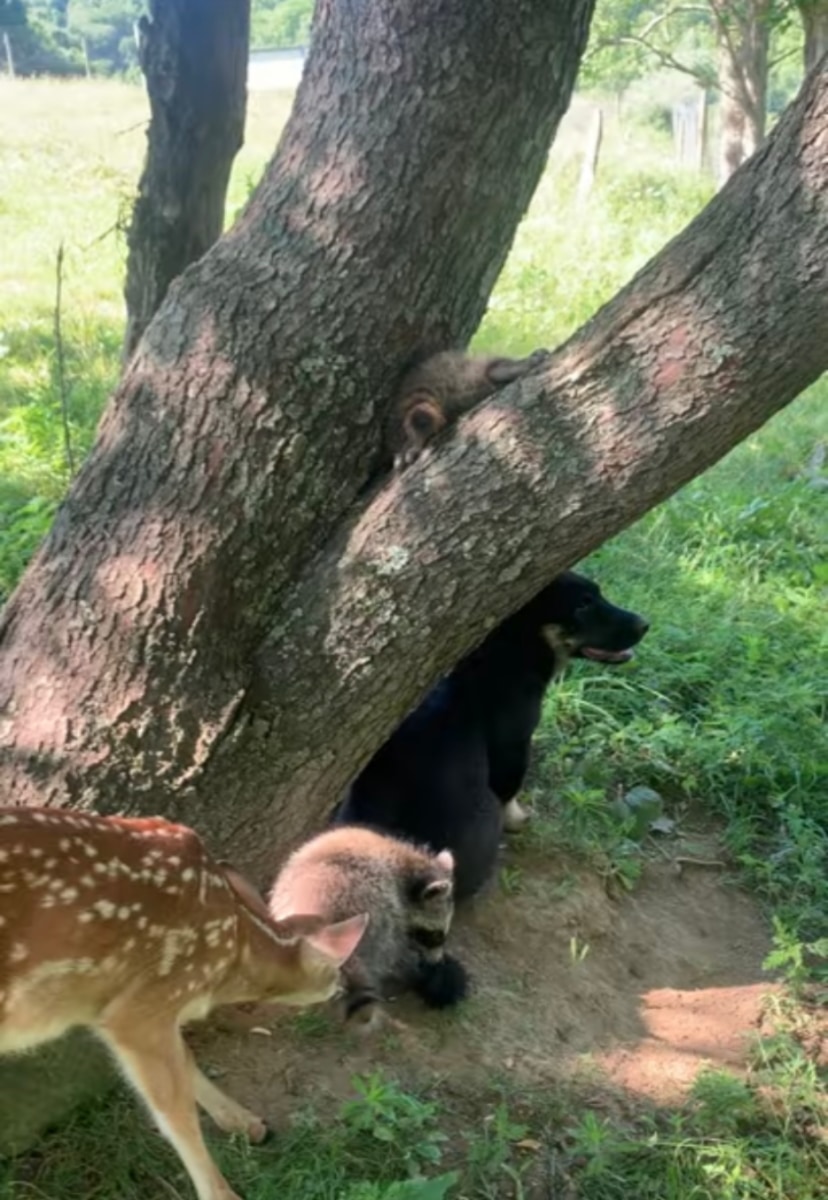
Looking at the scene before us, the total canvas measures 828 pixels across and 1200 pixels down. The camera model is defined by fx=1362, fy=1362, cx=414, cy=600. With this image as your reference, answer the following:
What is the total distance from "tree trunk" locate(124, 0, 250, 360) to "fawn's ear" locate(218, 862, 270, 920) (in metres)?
3.41

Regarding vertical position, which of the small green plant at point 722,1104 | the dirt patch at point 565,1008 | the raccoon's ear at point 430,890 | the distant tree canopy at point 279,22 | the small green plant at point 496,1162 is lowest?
the dirt patch at point 565,1008

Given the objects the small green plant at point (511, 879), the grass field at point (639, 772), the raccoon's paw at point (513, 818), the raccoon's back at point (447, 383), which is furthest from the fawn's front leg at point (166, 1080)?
the raccoon's paw at point (513, 818)

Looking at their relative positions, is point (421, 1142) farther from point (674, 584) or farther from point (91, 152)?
point (91, 152)

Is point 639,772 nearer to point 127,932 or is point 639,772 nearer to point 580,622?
point 580,622

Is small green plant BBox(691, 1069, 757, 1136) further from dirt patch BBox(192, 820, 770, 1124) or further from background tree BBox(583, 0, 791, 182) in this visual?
background tree BBox(583, 0, 791, 182)

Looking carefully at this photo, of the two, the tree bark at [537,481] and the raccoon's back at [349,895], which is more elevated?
the tree bark at [537,481]

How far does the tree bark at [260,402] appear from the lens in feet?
11.4

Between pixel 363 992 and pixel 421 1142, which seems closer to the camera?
pixel 421 1142

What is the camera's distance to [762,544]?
792 centimetres

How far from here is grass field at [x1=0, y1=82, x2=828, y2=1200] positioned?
135 inches

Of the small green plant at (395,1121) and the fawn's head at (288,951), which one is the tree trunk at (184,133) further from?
the small green plant at (395,1121)

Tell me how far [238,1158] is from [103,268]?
34.6 ft

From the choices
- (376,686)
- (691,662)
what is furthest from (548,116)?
(691,662)

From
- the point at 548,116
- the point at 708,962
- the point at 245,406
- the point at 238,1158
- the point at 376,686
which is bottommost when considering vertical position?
the point at 708,962
